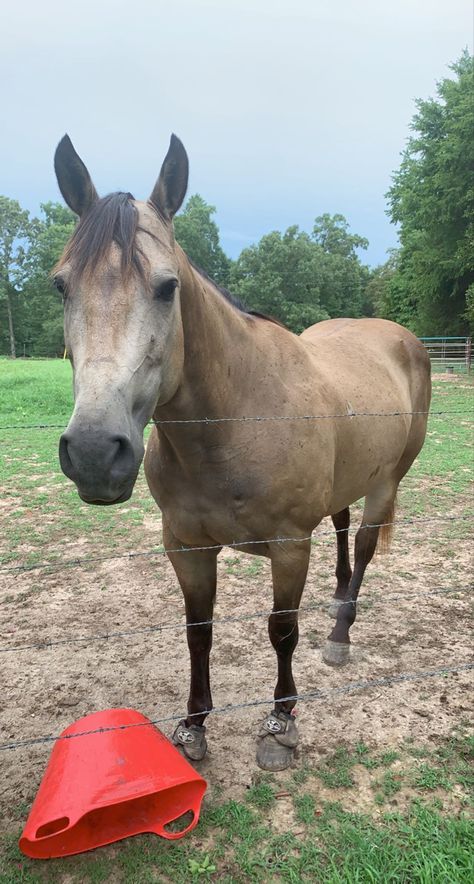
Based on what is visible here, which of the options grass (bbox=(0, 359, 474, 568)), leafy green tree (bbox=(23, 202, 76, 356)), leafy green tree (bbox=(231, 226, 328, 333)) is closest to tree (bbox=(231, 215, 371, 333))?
leafy green tree (bbox=(231, 226, 328, 333))

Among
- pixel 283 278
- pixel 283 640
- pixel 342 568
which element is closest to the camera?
pixel 283 640

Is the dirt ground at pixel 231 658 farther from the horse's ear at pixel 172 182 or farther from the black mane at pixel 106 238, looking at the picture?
the horse's ear at pixel 172 182

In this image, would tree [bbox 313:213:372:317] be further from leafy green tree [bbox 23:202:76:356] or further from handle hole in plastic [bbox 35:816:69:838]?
handle hole in plastic [bbox 35:816:69:838]

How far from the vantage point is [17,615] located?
11.7 feet

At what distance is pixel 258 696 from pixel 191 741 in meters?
0.51

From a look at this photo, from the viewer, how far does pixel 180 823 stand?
2020 mm

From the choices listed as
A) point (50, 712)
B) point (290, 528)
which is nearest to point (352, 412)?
point (290, 528)

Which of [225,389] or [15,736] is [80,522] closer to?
[15,736]

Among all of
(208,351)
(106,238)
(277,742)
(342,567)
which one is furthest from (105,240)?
(342,567)

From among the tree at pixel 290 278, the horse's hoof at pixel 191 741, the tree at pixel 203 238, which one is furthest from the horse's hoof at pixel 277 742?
the tree at pixel 203 238

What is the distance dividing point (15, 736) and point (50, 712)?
20 cm

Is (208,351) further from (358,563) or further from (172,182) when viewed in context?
(358,563)

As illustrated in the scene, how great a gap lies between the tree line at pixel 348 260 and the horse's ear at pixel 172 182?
0.47 metres

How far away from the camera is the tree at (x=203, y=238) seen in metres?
43.1
